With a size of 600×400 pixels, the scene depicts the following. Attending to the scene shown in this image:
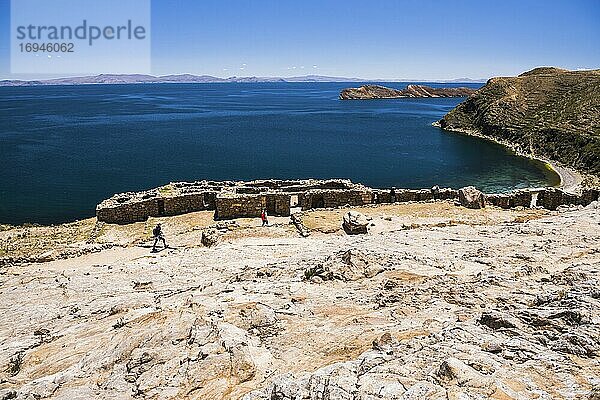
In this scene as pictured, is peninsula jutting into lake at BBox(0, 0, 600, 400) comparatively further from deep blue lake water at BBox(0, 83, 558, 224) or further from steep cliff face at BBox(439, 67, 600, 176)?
steep cliff face at BBox(439, 67, 600, 176)

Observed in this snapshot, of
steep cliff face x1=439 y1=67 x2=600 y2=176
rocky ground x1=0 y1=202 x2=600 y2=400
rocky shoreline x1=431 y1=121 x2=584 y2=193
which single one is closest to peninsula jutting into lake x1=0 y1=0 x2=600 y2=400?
rocky ground x1=0 y1=202 x2=600 y2=400

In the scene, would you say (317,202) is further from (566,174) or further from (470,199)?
(566,174)

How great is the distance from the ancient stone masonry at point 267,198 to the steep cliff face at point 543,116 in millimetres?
24154

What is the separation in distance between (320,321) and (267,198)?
18.0m

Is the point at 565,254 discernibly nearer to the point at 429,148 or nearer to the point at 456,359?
the point at 456,359

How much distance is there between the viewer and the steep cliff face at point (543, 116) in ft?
187

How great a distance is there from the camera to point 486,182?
48.2 meters

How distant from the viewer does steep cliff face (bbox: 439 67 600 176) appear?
5688cm

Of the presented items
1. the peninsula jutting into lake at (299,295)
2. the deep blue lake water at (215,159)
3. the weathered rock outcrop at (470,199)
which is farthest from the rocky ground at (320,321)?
the deep blue lake water at (215,159)

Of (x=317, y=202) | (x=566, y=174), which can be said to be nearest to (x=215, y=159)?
(x=317, y=202)

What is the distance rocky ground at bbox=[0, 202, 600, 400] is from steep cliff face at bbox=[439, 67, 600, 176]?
146 feet

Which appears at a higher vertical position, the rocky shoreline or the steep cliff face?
the steep cliff face

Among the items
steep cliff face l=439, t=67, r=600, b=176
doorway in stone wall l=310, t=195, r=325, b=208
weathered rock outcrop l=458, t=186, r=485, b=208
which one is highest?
steep cliff face l=439, t=67, r=600, b=176

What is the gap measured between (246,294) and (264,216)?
526 inches
